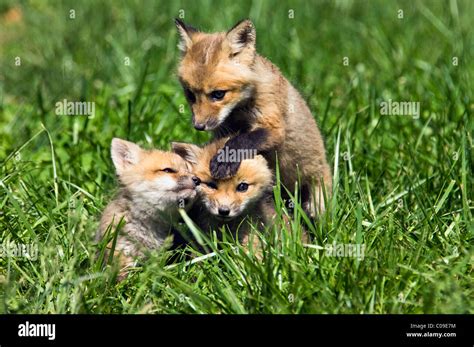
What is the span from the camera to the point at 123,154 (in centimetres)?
589

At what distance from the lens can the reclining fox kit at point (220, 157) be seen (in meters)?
5.66

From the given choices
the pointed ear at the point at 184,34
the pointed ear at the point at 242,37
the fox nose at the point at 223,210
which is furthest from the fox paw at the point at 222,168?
the pointed ear at the point at 184,34

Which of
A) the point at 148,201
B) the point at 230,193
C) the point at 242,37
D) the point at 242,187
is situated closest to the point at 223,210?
the point at 230,193

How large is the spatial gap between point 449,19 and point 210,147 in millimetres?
5549

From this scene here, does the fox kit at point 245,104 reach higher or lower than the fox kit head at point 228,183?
higher

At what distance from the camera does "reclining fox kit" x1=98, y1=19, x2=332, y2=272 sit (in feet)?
18.6

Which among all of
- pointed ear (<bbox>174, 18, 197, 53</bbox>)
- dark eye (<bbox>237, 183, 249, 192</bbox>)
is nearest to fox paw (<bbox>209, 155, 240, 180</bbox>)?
dark eye (<bbox>237, 183, 249, 192</bbox>)

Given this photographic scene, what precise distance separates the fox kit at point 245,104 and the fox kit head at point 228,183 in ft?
0.24

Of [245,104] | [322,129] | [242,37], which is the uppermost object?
[242,37]

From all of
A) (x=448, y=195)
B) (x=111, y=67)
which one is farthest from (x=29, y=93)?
(x=448, y=195)

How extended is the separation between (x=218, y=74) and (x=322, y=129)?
1.50 m

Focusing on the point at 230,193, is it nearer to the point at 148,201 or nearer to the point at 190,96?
the point at 148,201

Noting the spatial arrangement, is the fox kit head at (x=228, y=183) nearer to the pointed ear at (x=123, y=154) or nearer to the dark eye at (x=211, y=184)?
the dark eye at (x=211, y=184)

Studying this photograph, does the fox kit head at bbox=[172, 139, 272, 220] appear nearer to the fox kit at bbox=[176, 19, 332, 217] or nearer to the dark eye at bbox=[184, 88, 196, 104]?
the fox kit at bbox=[176, 19, 332, 217]
